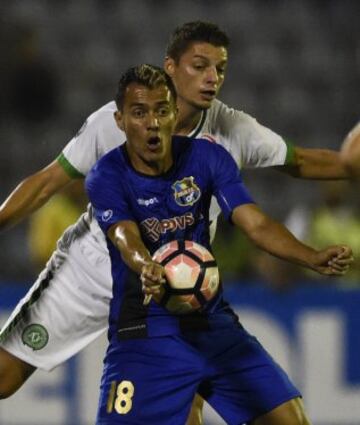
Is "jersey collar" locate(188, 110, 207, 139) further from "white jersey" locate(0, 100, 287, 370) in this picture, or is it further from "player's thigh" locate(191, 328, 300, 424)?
"player's thigh" locate(191, 328, 300, 424)

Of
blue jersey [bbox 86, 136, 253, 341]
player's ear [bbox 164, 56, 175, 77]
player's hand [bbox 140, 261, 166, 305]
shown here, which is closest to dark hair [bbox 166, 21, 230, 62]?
player's ear [bbox 164, 56, 175, 77]

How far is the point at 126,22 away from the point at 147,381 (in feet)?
21.1

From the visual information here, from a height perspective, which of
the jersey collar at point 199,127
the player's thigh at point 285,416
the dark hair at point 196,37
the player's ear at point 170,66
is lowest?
the player's thigh at point 285,416

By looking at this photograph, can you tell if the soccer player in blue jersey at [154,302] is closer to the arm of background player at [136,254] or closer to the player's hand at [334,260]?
the arm of background player at [136,254]

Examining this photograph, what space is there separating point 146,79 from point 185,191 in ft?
1.43

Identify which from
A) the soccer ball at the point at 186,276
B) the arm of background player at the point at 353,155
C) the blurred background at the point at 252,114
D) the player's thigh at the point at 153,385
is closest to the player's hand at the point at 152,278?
the soccer ball at the point at 186,276

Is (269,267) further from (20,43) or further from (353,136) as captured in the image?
(353,136)

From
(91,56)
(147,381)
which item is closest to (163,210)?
(147,381)

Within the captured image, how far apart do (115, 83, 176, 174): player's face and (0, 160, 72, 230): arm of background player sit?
86 centimetres

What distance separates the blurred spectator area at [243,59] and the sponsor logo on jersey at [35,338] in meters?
4.36

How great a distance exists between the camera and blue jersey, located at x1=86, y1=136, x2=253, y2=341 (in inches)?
186

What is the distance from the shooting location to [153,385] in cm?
475

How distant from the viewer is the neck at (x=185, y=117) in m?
5.14

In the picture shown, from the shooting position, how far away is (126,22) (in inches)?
425
